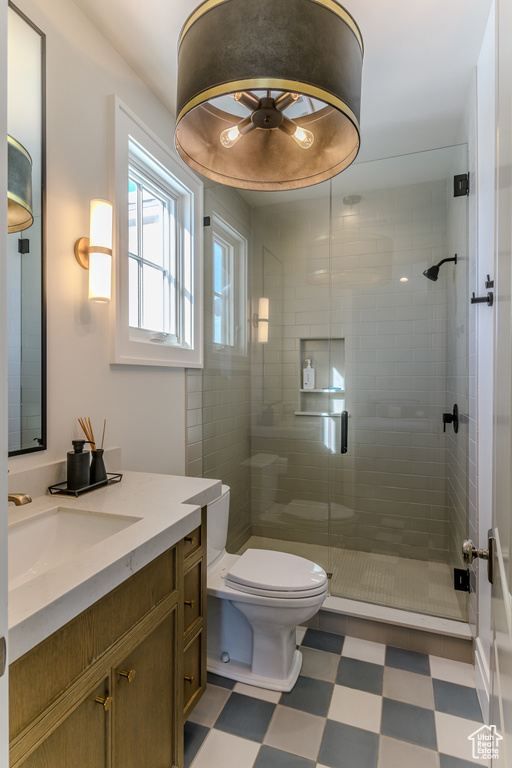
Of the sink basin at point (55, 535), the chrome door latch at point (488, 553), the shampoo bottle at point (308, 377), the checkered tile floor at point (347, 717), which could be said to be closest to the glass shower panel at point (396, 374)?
the shampoo bottle at point (308, 377)

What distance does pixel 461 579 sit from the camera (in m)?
2.09

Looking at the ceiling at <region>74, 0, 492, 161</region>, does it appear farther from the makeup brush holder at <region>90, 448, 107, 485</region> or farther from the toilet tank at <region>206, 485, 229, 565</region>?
the toilet tank at <region>206, 485, 229, 565</region>

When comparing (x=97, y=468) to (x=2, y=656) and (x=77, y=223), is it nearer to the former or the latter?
(x=77, y=223)

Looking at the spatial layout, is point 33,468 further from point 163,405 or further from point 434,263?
point 434,263

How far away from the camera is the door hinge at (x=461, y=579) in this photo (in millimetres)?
2059

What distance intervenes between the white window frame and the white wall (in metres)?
0.06

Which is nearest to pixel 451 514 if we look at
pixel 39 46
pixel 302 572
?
pixel 302 572

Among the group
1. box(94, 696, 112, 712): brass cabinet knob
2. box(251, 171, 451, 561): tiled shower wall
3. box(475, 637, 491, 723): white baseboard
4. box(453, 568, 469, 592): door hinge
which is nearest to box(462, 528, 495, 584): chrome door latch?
box(94, 696, 112, 712): brass cabinet knob

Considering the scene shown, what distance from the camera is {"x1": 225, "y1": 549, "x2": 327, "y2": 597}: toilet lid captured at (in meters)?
1.62

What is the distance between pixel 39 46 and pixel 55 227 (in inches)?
22.5

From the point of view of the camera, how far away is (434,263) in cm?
237

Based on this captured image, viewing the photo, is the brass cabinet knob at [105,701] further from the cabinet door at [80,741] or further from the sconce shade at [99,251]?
the sconce shade at [99,251]

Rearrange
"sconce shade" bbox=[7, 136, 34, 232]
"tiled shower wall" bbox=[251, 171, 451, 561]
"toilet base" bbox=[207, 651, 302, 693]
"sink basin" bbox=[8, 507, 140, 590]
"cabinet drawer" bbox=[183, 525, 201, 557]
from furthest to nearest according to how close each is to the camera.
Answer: "tiled shower wall" bbox=[251, 171, 451, 561]
"toilet base" bbox=[207, 651, 302, 693]
"cabinet drawer" bbox=[183, 525, 201, 557]
"sconce shade" bbox=[7, 136, 34, 232]
"sink basin" bbox=[8, 507, 140, 590]

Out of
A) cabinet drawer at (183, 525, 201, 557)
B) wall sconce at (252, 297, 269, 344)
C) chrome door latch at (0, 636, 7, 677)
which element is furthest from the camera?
wall sconce at (252, 297, 269, 344)
